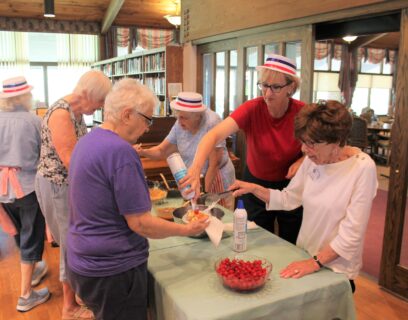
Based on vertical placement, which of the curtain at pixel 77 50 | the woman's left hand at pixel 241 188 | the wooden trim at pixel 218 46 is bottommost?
the woman's left hand at pixel 241 188

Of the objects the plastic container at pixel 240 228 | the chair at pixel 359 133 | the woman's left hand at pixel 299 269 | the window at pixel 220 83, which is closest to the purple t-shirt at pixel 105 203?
the plastic container at pixel 240 228

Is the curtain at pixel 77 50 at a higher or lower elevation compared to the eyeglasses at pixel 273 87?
higher

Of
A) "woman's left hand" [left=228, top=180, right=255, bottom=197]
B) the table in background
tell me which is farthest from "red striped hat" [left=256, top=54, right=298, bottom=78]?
the table in background

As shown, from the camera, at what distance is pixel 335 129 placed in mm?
1522

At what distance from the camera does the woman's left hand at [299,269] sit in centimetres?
154

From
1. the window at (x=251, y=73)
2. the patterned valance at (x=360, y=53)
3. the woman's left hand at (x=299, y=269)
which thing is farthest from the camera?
the patterned valance at (x=360, y=53)

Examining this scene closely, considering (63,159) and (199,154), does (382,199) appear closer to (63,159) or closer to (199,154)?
(199,154)

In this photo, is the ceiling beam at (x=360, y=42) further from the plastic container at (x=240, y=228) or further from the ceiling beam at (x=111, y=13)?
the plastic container at (x=240, y=228)

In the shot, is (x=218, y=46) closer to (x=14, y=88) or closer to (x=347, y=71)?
(x=14, y=88)

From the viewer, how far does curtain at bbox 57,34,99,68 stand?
30.0ft

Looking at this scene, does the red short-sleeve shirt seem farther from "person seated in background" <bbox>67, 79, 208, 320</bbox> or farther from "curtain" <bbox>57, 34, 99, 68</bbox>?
"curtain" <bbox>57, 34, 99, 68</bbox>

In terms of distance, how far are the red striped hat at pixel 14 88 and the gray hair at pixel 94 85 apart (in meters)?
0.67

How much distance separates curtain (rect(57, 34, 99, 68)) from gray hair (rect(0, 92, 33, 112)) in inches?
279

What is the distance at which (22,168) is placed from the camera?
269 cm
